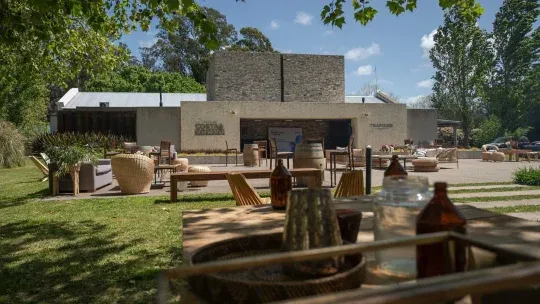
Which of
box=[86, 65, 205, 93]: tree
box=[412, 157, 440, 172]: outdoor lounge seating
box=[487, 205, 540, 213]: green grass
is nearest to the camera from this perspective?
box=[487, 205, 540, 213]: green grass

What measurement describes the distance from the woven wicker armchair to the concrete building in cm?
1320

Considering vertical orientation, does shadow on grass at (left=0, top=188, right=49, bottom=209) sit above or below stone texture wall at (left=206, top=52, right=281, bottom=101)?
below

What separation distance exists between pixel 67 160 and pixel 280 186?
23.4 feet

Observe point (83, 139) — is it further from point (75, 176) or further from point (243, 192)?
point (243, 192)

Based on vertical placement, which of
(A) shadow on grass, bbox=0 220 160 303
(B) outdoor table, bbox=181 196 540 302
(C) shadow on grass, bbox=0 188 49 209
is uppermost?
(B) outdoor table, bbox=181 196 540 302

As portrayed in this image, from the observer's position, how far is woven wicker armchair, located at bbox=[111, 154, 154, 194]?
804 cm

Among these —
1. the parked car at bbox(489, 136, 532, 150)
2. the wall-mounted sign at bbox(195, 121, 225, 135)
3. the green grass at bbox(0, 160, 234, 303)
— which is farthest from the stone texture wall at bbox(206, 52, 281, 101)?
the green grass at bbox(0, 160, 234, 303)

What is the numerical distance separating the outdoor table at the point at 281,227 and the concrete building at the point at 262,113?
19.7 m

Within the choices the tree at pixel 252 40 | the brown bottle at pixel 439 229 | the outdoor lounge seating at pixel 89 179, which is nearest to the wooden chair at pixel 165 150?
the outdoor lounge seating at pixel 89 179

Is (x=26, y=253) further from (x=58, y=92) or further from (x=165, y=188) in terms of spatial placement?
(x=58, y=92)

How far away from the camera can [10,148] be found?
16656 millimetres

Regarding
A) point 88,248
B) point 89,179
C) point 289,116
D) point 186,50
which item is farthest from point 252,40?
point 88,248

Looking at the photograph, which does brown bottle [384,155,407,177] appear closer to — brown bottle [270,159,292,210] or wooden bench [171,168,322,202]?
brown bottle [270,159,292,210]

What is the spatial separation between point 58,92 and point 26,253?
46.9m
